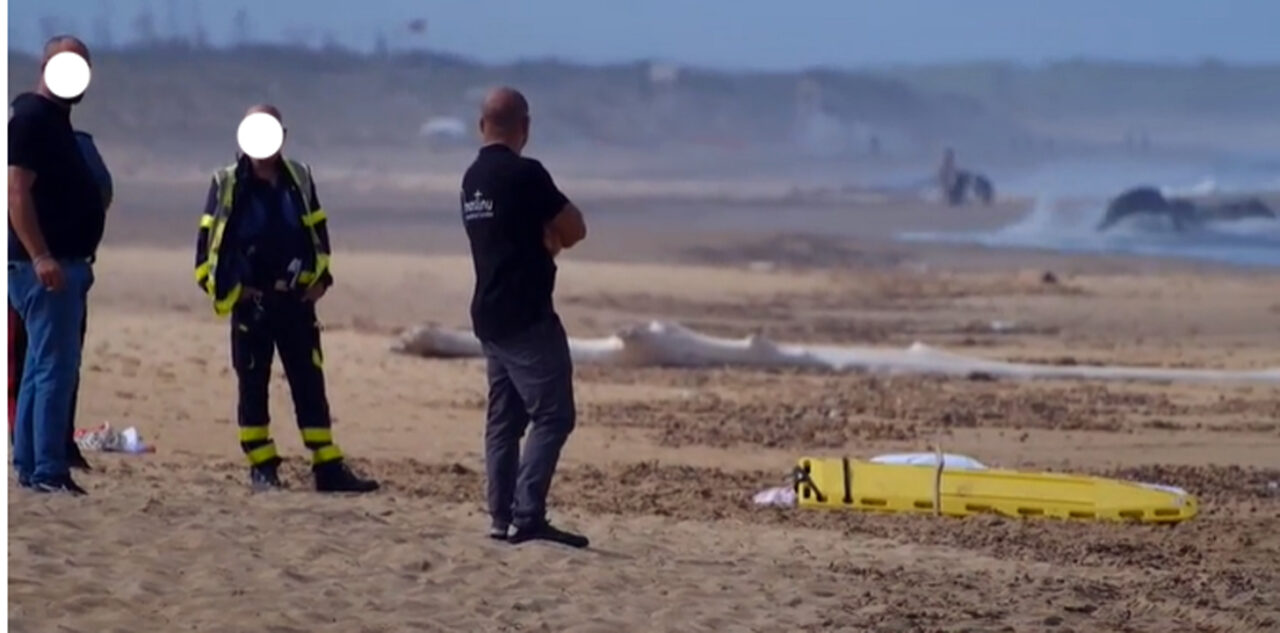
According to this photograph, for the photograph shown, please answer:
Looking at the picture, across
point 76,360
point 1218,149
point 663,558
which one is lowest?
point 663,558

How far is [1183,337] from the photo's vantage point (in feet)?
70.0

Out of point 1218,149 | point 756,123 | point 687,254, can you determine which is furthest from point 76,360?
point 756,123

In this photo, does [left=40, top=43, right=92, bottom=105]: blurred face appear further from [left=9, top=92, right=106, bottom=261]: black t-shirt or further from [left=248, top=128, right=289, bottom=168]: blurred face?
[left=248, top=128, right=289, bottom=168]: blurred face

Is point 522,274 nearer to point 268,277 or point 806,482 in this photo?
point 268,277

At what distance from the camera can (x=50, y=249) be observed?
343 inches

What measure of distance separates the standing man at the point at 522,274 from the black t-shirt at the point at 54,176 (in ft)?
4.46

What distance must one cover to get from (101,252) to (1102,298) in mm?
10410

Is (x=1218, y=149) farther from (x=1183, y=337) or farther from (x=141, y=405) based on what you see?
(x=141, y=405)

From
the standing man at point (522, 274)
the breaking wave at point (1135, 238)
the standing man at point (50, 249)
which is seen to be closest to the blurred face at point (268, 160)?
the standing man at point (50, 249)

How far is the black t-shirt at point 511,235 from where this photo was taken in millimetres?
8180

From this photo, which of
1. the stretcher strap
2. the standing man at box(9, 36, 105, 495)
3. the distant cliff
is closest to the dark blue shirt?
the standing man at box(9, 36, 105, 495)

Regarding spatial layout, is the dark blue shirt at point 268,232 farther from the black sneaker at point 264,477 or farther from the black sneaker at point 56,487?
the black sneaker at point 56,487

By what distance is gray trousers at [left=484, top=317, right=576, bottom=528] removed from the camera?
8250 mm

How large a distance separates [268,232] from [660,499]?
2.03 m
